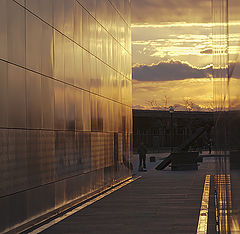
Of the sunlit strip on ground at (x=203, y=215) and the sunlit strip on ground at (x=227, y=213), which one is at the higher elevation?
the sunlit strip on ground at (x=227, y=213)

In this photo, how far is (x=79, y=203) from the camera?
17.6 metres

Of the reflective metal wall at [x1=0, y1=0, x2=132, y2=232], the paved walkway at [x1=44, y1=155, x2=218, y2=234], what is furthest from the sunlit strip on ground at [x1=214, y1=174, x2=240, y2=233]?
the paved walkway at [x1=44, y1=155, x2=218, y2=234]

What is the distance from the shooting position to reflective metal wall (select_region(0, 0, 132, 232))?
1186 centimetres

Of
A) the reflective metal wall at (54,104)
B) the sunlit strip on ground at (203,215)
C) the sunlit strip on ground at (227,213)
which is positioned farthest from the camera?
the sunlit strip on ground at (203,215)

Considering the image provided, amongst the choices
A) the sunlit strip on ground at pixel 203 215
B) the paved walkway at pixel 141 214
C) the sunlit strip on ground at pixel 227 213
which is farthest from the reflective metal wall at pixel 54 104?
the sunlit strip on ground at pixel 227 213

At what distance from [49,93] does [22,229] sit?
170 inches

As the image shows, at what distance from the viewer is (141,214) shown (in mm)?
14953

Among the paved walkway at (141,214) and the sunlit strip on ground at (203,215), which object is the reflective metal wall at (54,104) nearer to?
the paved walkway at (141,214)

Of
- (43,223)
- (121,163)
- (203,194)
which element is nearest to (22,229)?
(43,223)

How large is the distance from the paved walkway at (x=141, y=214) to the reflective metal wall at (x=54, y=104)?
927mm

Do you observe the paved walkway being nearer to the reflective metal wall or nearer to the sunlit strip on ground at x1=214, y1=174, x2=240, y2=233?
the reflective metal wall

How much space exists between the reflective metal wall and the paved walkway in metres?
0.93

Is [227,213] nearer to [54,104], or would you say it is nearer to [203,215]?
[203,215]

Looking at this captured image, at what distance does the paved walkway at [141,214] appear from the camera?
1237 cm
